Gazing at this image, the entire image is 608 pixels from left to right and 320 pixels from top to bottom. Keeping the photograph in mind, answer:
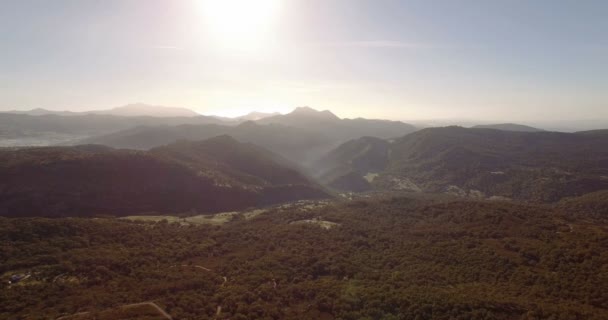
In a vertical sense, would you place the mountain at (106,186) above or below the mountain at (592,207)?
above

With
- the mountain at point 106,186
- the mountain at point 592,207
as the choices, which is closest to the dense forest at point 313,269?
the mountain at point 106,186

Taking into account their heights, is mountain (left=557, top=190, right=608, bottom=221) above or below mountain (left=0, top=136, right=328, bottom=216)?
below

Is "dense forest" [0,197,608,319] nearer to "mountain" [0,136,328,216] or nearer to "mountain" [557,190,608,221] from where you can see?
"mountain" [0,136,328,216]

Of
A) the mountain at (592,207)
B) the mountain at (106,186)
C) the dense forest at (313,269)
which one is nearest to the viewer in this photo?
the dense forest at (313,269)

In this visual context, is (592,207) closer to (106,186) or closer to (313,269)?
(313,269)

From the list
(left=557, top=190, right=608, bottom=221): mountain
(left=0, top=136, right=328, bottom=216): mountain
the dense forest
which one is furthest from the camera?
(left=557, top=190, right=608, bottom=221): mountain

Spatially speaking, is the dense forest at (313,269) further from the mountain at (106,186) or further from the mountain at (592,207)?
A: the mountain at (592,207)

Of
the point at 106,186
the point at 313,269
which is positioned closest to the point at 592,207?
the point at 313,269

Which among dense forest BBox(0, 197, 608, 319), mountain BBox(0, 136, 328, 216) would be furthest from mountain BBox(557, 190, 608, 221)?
mountain BBox(0, 136, 328, 216)
